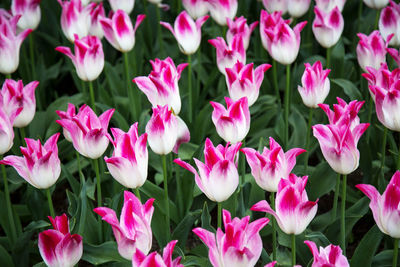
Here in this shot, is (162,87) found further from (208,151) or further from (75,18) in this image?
(75,18)

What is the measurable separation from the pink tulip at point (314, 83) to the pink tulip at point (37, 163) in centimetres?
72

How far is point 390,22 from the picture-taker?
2.09 m

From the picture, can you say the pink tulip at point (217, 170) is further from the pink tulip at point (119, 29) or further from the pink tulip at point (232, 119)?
the pink tulip at point (119, 29)

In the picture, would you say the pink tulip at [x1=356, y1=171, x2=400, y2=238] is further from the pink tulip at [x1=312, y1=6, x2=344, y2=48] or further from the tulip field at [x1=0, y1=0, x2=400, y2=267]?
the pink tulip at [x1=312, y1=6, x2=344, y2=48]

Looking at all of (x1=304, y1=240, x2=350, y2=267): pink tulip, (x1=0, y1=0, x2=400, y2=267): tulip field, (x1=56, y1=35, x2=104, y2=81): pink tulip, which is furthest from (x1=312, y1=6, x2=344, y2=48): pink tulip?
(x1=304, y1=240, x2=350, y2=267): pink tulip

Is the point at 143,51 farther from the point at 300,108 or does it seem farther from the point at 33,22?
the point at 300,108

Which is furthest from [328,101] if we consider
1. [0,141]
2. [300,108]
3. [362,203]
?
[0,141]

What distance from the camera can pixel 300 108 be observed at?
2420 mm

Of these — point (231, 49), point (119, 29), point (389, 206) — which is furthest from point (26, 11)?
point (389, 206)

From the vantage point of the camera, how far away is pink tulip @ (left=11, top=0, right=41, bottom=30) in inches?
96.0

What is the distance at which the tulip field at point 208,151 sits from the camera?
1.28 m

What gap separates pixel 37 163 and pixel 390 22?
1333 mm

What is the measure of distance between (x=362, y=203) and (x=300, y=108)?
771mm

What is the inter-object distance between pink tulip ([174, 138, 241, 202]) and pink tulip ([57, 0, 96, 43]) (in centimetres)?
114
